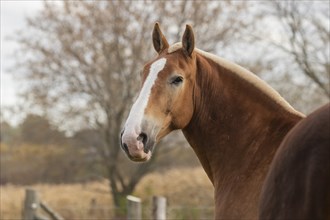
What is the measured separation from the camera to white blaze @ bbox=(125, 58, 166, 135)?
11.5 ft

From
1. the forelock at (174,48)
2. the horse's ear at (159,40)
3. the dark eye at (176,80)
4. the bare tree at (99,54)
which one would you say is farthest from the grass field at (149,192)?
the dark eye at (176,80)

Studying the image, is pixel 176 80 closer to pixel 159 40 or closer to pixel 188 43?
pixel 188 43

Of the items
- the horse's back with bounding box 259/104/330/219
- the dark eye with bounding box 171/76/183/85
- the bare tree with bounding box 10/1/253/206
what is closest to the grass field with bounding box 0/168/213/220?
the bare tree with bounding box 10/1/253/206

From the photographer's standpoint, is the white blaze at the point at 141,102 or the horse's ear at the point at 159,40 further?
the horse's ear at the point at 159,40

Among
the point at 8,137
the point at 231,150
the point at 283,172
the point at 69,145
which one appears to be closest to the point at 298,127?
the point at 283,172

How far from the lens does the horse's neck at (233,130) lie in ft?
11.7

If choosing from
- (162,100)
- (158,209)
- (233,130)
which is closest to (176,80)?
(162,100)

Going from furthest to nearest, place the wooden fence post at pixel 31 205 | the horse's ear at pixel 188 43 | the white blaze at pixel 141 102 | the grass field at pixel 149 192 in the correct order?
the grass field at pixel 149 192 → the wooden fence post at pixel 31 205 → the horse's ear at pixel 188 43 → the white blaze at pixel 141 102

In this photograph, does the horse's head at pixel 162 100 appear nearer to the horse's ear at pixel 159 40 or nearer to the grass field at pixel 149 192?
the horse's ear at pixel 159 40

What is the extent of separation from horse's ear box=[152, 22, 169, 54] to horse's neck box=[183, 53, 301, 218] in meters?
0.27

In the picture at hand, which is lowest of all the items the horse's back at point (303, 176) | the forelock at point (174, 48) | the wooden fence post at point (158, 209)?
the wooden fence post at point (158, 209)

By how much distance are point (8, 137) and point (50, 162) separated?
637 centimetres

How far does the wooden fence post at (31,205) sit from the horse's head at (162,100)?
587 centimetres

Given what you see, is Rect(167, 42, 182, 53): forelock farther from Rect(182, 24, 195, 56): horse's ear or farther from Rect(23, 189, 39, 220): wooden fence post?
Rect(23, 189, 39, 220): wooden fence post
